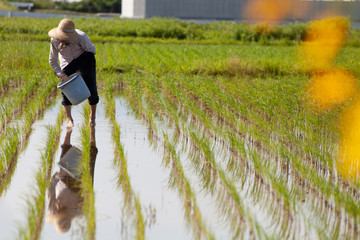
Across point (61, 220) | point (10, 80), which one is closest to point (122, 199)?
point (61, 220)

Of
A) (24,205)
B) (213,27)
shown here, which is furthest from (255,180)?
(213,27)

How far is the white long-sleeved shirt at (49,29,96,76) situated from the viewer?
208 inches

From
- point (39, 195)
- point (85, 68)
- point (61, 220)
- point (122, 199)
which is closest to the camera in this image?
point (61, 220)

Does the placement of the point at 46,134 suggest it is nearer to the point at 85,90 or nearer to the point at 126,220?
the point at 85,90

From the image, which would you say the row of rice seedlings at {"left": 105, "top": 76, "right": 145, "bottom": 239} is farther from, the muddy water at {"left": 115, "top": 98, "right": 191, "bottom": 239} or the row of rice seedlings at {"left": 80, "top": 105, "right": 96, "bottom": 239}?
the row of rice seedlings at {"left": 80, "top": 105, "right": 96, "bottom": 239}

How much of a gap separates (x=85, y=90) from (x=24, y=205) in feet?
6.55

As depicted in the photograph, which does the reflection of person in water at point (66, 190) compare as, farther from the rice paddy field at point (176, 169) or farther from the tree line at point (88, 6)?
the tree line at point (88, 6)

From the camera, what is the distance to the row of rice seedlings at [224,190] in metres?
3.05

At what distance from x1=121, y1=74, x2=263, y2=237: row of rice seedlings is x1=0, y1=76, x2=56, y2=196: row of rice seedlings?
131 centimetres

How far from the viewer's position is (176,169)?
4.16 metres

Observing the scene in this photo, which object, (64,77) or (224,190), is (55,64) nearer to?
(64,77)

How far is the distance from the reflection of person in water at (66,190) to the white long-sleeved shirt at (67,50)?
A: 0.90 m

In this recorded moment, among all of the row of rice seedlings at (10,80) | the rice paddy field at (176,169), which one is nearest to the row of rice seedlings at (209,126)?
the rice paddy field at (176,169)

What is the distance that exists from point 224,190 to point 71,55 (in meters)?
2.38
